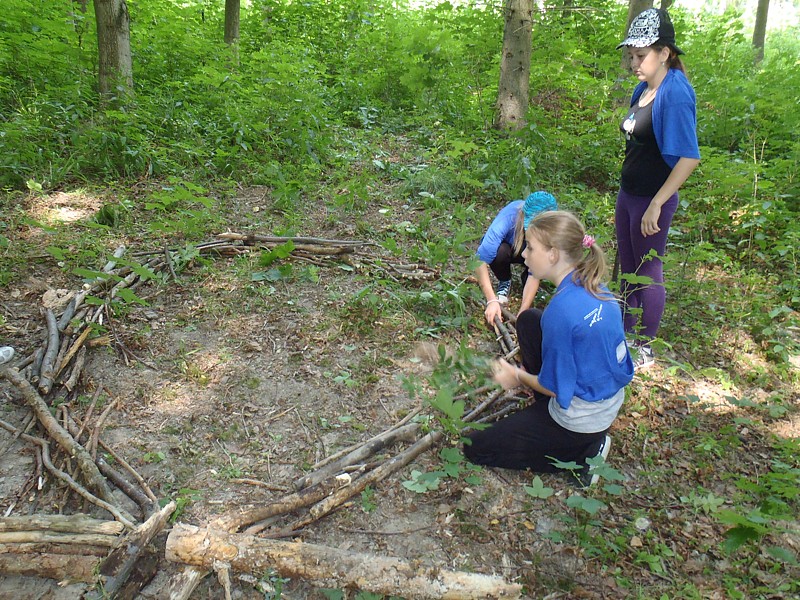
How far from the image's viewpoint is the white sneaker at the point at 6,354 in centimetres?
334

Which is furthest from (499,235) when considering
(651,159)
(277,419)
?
(277,419)

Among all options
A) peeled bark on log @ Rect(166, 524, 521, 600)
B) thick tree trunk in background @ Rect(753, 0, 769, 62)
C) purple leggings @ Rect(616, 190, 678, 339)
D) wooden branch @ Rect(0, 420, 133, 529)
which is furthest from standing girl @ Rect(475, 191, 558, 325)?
thick tree trunk in background @ Rect(753, 0, 769, 62)

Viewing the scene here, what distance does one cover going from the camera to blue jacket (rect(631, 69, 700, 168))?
3.18 metres

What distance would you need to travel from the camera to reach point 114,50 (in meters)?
6.66

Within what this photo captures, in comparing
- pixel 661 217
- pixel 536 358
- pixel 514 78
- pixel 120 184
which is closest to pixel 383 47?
pixel 514 78

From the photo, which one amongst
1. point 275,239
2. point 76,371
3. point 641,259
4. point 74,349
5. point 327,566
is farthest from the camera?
point 275,239

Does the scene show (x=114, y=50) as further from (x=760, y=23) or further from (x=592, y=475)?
(x=760, y=23)

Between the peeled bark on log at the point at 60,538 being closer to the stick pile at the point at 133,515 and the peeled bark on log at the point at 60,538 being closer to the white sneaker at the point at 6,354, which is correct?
the stick pile at the point at 133,515

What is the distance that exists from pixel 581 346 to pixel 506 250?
5.81 ft

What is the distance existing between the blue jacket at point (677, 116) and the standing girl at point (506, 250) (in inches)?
31.7

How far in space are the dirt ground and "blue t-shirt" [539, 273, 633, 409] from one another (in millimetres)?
623

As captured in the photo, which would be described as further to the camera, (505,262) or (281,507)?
(505,262)

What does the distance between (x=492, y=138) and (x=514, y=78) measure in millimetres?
836

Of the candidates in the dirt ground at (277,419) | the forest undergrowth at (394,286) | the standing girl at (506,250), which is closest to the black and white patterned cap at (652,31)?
the standing girl at (506,250)
